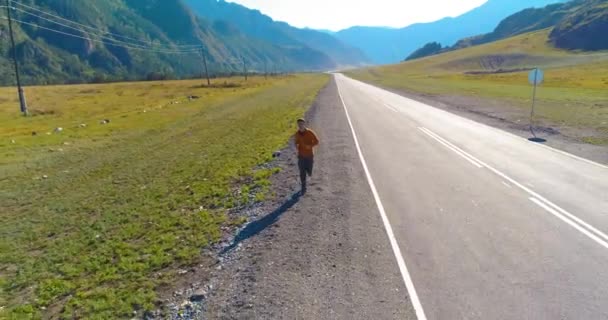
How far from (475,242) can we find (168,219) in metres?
7.57

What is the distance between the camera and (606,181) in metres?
11.1

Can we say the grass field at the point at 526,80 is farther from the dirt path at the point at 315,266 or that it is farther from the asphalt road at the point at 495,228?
the dirt path at the point at 315,266

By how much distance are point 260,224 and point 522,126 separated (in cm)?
1904

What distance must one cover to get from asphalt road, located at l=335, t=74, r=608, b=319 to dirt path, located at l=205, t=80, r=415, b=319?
0.39 m

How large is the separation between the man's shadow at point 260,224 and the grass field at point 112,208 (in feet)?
2.07

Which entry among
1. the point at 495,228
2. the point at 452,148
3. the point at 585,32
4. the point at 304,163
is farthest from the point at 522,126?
the point at 585,32

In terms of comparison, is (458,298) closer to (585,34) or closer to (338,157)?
(338,157)

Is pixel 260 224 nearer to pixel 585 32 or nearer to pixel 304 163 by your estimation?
pixel 304 163

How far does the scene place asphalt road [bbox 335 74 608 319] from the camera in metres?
5.71

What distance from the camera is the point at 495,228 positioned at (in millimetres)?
8156

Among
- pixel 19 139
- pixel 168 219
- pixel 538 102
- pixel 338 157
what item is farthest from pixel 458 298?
pixel 538 102

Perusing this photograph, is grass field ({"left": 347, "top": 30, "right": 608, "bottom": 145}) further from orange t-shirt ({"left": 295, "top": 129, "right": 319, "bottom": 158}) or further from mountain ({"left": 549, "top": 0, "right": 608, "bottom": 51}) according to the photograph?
orange t-shirt ({"left": 295, "top": 129, "right": 319, "bottom": 158})

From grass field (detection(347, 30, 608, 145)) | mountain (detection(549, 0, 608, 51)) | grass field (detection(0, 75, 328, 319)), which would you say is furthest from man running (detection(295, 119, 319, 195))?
mountain (detection(549, 0, 608, 51))

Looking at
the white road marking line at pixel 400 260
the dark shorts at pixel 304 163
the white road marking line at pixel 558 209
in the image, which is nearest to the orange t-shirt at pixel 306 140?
the dark shorts at pixel 304 163
